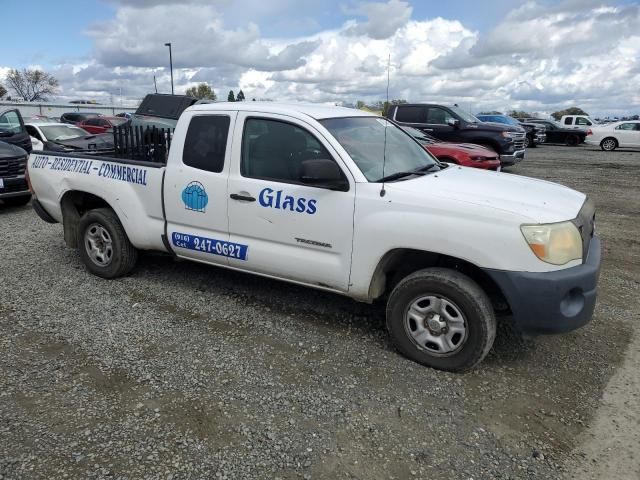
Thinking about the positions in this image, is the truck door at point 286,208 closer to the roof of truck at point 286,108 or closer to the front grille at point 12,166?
the roof of truck at point 286,108

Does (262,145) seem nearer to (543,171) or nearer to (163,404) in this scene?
(163,404)

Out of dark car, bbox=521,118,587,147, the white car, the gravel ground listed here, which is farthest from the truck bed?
dark car, bbox=521,118,587,147

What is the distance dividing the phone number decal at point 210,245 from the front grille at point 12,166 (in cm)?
574

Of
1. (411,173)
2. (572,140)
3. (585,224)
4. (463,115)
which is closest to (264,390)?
(411,173)

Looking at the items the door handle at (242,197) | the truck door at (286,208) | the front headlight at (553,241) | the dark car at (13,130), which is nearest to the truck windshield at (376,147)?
the truck door at (286,208)

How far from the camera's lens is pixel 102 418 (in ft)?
9.75

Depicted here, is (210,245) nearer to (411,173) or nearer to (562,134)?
(411,173)

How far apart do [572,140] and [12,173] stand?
28.5 m

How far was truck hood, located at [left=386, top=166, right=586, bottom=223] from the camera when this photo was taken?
328 centimetres

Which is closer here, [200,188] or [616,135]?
[200,188]

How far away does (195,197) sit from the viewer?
4.34m

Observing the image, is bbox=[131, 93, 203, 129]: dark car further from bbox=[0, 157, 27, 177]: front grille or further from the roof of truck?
the roof of truck

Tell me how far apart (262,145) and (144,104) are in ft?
29.2

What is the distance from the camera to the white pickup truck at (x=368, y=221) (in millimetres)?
3227
